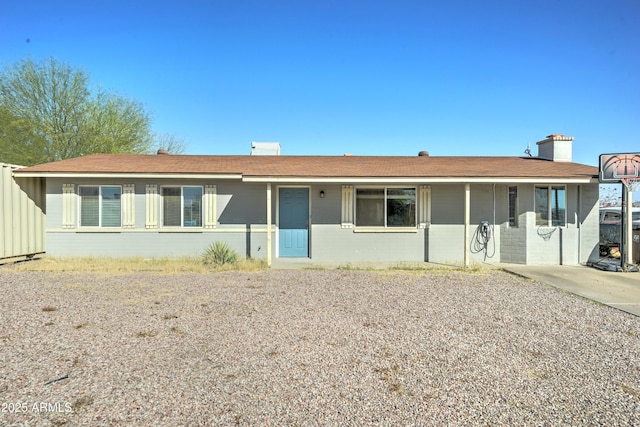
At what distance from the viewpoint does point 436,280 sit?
8.52m

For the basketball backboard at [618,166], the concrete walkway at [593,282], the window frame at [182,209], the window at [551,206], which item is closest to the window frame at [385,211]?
the concrete walkway at [593,282]

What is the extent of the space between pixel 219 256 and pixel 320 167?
4073 millimetres

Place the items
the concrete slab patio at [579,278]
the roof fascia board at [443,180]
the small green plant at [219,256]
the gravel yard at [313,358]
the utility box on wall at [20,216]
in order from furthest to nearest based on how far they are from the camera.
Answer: the small green plant at [219,256], the roof fascia board at [443,180], the utility box on wall at [20,216], the concrete slab patio at [579,278], the gravel yard at [313,358]

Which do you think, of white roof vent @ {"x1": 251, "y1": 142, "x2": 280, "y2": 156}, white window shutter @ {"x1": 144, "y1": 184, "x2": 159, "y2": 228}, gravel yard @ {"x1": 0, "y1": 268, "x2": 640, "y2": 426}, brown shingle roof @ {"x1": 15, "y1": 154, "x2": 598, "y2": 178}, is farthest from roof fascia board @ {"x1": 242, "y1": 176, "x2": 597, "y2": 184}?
white roof vent @ {"x1": 251, "y1": 142, "x2": 280, "y2": 156}

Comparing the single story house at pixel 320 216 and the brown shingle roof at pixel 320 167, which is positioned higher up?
the brown shingle roof at pixel 320 167

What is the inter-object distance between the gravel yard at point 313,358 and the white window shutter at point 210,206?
4182 millimetres

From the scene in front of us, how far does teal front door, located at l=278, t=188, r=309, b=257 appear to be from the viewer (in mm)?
11422

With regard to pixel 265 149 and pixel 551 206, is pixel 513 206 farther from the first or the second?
pixel 265 149

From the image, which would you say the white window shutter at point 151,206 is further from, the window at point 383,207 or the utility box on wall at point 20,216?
the window at point 383,207

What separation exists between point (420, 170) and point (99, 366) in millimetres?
9284

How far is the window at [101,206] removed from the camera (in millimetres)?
11141

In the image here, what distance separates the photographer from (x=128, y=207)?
11078 mm


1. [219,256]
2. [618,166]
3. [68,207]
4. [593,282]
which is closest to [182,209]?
[219,256]

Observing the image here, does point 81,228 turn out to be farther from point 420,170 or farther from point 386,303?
point 420,170
